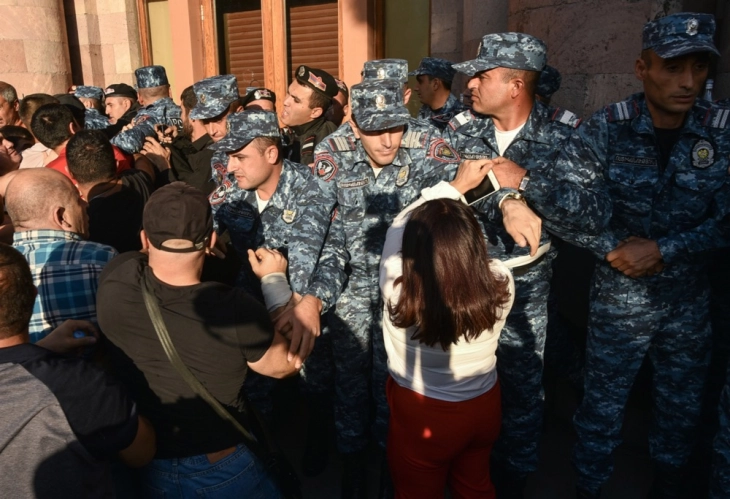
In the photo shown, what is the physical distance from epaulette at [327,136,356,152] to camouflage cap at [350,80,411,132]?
0.64 feet

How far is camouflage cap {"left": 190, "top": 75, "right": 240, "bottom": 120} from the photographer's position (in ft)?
13.7

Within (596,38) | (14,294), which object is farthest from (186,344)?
(596,38)

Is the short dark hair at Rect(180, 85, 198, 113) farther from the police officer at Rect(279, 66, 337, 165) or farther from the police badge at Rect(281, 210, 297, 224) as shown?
the police badge at Rect(281, 210, 297, 224)

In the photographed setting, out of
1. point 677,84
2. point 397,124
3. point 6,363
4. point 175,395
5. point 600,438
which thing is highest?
point 677,84

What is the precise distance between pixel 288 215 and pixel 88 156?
3.99 ft

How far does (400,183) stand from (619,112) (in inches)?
45.0

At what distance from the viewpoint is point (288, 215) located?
125 inches

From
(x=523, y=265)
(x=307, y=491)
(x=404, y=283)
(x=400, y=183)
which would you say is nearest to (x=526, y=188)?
(x=523, y=265)

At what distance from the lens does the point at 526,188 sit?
8.43ft

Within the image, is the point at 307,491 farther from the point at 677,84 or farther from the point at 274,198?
the point at 677,84

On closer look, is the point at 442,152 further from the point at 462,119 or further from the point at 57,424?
the point at 57,424

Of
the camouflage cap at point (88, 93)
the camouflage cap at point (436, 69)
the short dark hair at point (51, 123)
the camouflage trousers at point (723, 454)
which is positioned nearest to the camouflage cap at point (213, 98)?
the short dark hair at point (51, 123)

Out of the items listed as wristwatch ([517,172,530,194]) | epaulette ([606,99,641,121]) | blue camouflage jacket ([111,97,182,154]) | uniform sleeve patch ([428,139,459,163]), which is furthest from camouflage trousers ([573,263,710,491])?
blue camouflage jacket ([111,97,182,154])

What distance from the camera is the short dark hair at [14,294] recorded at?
157cm
